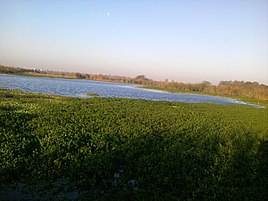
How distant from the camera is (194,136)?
52.6ft

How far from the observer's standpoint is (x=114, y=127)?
51.6ft

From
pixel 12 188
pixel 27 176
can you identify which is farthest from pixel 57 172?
pixel 12 188

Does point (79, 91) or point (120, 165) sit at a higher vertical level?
point (79, 91)

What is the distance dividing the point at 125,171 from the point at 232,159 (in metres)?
5.84

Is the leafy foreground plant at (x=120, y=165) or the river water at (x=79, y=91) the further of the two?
the river water at (x=79, y=91)

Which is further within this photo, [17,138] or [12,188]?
[17,138]

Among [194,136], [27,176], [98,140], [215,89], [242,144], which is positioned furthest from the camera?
[215,89]

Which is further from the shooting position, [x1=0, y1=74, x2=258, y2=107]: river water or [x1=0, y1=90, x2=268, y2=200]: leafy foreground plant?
[x1=0, y1=74, x2=258, y2=107]: river water

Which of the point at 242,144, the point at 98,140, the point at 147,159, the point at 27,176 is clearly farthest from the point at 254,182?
the point at 27,176

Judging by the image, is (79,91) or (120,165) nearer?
(120,165)

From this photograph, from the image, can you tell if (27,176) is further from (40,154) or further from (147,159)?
(147,159)

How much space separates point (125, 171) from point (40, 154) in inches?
146

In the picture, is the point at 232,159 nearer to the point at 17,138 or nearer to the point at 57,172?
the point at 57,172

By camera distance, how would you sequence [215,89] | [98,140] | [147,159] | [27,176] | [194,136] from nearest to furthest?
[27,176] < [147,159] < [98,140] < [194,136] < [215,89]
